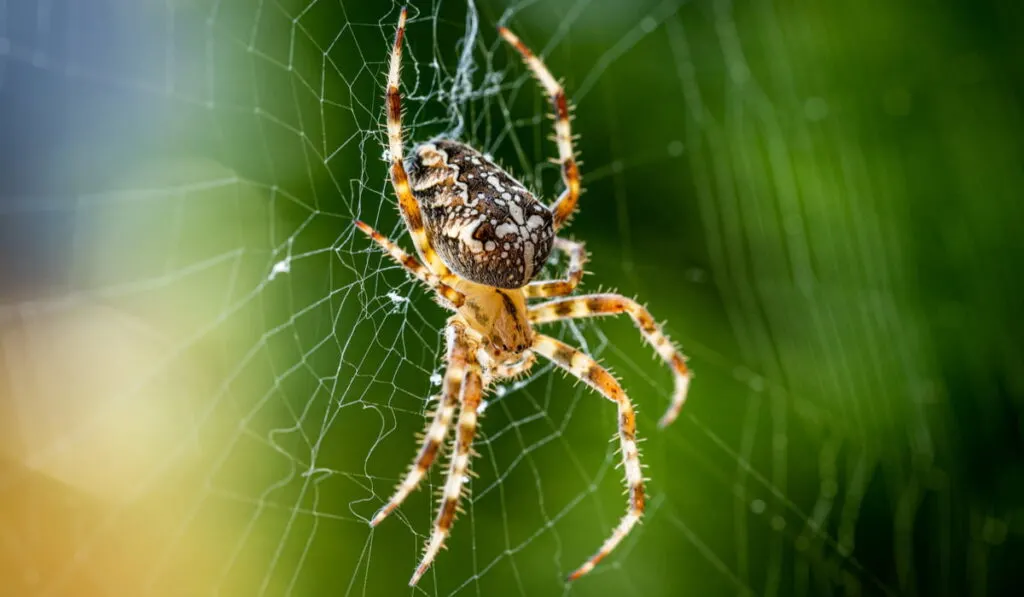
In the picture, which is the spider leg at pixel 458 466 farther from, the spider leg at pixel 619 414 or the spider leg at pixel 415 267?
the spider leg at pixel 619 414

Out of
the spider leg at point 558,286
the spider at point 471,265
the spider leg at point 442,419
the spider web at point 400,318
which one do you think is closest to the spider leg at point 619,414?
the spider at point 471,265

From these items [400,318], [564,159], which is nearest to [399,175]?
[400,318]

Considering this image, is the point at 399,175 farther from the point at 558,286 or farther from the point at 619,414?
the point at 619,414

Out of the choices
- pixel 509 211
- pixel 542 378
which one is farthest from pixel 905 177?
pixel 509 211

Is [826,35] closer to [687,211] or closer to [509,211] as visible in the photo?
[687,211]

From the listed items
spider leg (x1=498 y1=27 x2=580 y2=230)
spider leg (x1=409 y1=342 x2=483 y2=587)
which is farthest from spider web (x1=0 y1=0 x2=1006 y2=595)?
spider leg (x1=498 y1=27 x2=580 y2=230)
